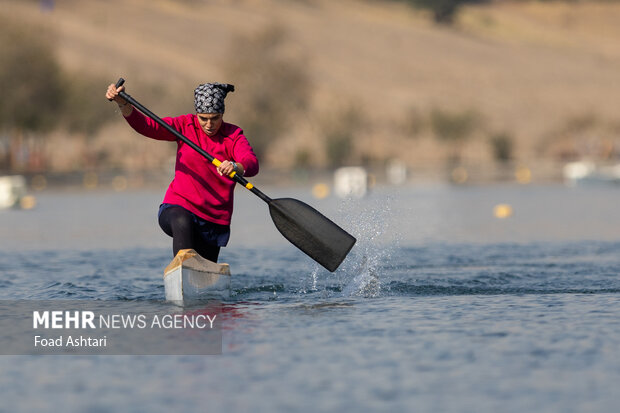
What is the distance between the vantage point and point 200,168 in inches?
418

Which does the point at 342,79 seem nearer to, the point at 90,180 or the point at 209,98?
the point at 90,180

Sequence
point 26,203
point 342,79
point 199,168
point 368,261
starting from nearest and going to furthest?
point 199,168 < point 368,261 < point 26,203 < point 342,79

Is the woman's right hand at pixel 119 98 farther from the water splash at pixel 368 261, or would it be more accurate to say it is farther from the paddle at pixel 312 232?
the water splash at pixel 368 261

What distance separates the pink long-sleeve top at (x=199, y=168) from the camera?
1062cm

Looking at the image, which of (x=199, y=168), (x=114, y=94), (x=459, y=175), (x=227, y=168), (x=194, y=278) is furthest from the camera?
(x=459, y=175)

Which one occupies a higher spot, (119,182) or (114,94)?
(119,182)

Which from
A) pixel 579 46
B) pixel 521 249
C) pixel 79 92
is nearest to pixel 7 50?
pixel 79 92

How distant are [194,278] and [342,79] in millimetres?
137409

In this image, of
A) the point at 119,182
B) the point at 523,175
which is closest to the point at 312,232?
the point at 119,182

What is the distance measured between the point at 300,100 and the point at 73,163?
687 inches

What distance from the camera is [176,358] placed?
835 centimetres

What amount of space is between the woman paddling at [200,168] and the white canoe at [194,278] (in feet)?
0.53

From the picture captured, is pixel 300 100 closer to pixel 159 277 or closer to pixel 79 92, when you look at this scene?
pixel 79 92

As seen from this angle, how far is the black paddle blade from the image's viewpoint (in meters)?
11.4
